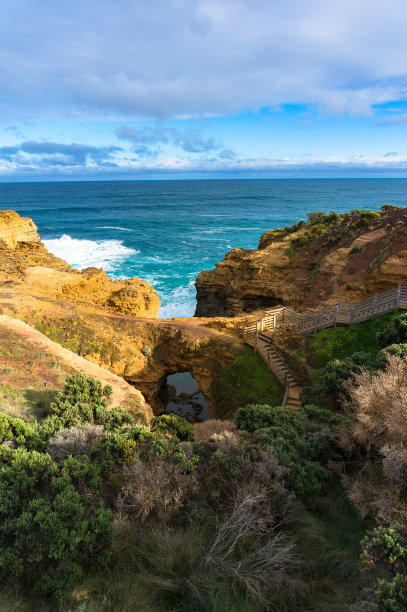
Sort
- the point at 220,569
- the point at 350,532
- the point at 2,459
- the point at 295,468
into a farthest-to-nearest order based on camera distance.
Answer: the point at 295,468
the point at 2,459
the point at 350,532
the point at 220,569

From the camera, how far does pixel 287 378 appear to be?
19359 mm

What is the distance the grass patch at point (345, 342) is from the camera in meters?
18.8

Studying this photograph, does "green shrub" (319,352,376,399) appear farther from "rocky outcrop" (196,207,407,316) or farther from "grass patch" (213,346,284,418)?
"rocky outcrop" (196,207,407,316)

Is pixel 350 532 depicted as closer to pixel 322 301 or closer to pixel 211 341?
pixel 211 341

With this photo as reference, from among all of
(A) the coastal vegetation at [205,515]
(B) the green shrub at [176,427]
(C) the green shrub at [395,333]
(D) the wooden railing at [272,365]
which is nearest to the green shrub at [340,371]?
(C) the green shrub at [395,333]

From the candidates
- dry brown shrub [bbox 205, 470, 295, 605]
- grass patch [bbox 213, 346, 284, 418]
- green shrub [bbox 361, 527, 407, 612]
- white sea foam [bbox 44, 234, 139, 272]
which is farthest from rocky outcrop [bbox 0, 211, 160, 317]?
green shrub [bbox 361, 527, 407, 612]

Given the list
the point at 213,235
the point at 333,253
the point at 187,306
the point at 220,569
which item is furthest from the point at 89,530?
the point at 213,235

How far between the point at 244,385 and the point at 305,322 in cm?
587

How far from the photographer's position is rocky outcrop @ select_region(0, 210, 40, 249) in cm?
4322

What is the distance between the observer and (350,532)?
7.53 m

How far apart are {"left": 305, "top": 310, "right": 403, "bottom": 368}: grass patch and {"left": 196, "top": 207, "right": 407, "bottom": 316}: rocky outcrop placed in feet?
14.8

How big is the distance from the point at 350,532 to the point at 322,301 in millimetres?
19653

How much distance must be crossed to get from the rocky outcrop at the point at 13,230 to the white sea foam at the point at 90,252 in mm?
13501

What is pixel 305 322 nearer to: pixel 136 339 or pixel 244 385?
pixel 244 385
